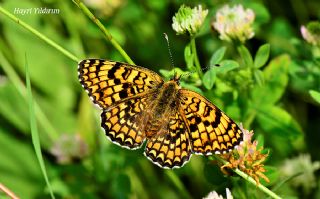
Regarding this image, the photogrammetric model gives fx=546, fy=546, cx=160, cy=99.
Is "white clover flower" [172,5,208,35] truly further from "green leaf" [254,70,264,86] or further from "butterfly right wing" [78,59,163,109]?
"green leaf" [254,70,264,86]

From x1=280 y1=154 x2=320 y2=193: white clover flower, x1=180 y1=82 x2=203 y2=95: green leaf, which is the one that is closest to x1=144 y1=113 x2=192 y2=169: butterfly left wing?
x1=180 y1=82 x2=203 y2=95: green leaf

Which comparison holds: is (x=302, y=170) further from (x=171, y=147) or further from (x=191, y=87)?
(x=171, y=147)

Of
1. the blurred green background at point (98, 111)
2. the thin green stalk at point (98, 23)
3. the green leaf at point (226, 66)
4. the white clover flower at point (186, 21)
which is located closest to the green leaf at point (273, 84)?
the blurred green background at point (98, 111)

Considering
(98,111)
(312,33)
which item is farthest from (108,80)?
(98,111)

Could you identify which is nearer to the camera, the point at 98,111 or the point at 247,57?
the point at 247,57

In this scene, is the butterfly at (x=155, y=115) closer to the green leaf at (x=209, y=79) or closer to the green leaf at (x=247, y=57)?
the green leaf at (x=209, y=79)

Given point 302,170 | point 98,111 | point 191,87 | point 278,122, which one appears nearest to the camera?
point 191,87
